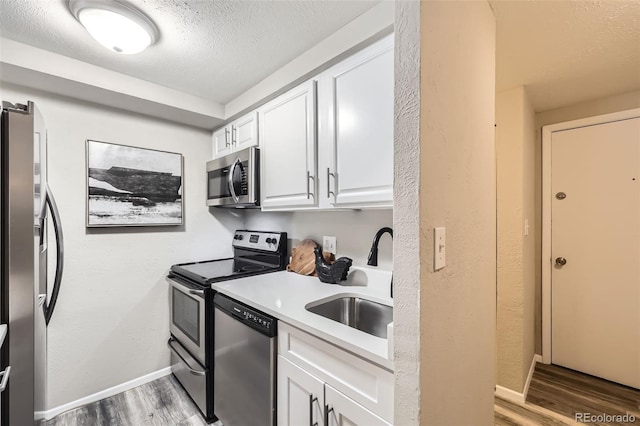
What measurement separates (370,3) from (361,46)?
17cm

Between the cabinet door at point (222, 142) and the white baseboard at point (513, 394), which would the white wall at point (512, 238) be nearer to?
the white baseboard at point (513, 394)

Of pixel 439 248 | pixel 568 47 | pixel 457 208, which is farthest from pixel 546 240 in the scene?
pixel 439 248

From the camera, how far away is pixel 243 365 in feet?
4.71

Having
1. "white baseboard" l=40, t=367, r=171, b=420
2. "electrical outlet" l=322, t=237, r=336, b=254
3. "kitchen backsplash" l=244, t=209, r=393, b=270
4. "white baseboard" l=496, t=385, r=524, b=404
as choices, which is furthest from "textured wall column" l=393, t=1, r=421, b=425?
"white baseboard" l=40, t=367, r=171, b=420

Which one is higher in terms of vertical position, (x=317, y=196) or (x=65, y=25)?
(x=65, y=25)

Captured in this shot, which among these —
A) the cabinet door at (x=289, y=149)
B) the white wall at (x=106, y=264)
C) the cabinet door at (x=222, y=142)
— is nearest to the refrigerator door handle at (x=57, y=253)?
the white wall at (x=106, y=264)

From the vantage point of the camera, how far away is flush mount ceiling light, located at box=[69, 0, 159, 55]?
3.99ft

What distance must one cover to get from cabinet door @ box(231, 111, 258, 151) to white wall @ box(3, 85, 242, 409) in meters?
0.47

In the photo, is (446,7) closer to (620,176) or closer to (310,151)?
(310,151)

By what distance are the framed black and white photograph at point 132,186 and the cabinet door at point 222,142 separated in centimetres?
31

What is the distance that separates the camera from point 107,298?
2.03 meters

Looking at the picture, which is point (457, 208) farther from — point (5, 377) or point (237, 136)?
point (237, 136)

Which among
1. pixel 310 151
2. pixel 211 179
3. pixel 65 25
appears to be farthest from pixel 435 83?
pixel 211 179

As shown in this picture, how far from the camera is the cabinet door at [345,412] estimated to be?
927 millimetres
